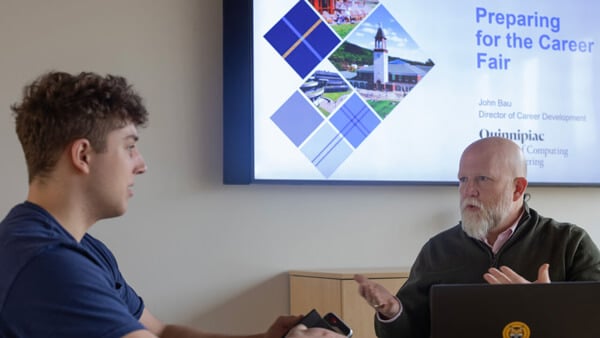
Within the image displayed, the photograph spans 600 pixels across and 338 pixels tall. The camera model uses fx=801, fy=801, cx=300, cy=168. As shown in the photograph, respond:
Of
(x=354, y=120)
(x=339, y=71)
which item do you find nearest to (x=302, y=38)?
(x=339, y=71)

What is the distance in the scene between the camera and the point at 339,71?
360cm

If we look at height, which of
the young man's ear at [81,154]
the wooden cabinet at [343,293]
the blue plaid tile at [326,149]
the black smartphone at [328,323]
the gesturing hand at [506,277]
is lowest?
the wooden cabinet at [343,293]

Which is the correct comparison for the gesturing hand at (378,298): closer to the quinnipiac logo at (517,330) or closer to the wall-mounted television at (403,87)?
the quinnipiac logo at (517,330)

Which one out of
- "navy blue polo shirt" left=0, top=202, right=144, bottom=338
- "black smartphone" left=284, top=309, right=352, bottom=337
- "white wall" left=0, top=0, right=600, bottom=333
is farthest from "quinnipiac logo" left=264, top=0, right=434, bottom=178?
"navy blue polo shirt" left=0, top=202, right=144, bottom=338

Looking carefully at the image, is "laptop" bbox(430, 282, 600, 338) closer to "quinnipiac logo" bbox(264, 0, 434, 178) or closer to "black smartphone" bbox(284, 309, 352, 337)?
"black smartphone" bbox(284, 309, 352, 337)

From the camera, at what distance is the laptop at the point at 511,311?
1.68m

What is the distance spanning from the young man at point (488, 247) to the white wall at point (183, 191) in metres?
0.92

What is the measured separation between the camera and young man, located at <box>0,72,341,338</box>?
57.7 inches

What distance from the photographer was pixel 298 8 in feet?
11.6

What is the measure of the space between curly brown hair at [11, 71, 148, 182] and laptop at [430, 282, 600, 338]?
79 centimetres

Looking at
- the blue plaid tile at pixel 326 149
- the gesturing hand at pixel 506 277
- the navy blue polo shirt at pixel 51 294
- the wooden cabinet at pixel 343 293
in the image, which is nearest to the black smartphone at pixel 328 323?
the gesturing hand at pixel 506 277

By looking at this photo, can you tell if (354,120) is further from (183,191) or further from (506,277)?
(506,277)

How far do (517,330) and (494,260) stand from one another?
0.92 m

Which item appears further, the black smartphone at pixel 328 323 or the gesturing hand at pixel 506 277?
the gesturing hand at pixel 506 277
